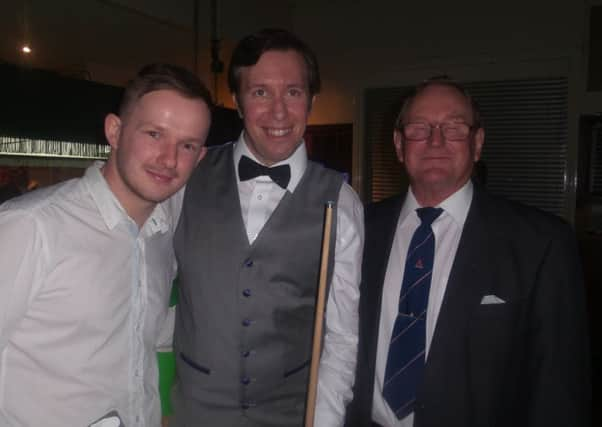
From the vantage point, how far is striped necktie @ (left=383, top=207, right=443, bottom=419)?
5.54 feet

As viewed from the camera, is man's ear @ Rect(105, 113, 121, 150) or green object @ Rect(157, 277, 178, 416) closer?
man's ear @ Rect(105, 113, 121, 150)

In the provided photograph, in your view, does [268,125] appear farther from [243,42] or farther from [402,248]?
[402,248]

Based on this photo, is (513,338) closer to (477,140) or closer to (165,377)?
(477,140)

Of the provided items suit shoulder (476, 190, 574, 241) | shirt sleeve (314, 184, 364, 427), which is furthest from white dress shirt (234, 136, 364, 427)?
suit shoulder (476, 190, 574, 241)

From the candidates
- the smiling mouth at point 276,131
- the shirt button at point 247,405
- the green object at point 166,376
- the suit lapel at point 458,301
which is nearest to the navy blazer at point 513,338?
the suit lapel at point 458,301

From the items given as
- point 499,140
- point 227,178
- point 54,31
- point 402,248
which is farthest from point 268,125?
point 499,140

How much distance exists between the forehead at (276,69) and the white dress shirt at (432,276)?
2.33 ft

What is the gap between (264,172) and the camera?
5.57 feet

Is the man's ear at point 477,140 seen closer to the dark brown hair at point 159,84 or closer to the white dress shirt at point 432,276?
the white dress shirt at point 432,276

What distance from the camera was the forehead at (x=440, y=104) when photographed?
1801 millimetres

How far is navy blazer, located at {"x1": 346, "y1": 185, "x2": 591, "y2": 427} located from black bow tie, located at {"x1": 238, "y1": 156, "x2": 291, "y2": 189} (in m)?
0.64

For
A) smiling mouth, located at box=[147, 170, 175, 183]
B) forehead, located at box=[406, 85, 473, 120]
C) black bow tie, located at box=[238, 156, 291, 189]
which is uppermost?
forehead, located at box=[406, 85, 473, 120]

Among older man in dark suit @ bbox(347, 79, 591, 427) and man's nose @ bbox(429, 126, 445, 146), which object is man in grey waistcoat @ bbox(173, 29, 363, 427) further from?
man's nose @ bbox(429, 126, 445, 146)

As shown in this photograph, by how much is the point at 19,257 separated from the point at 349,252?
970 mm
